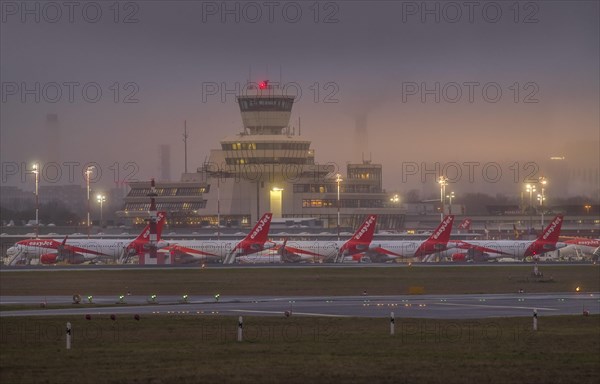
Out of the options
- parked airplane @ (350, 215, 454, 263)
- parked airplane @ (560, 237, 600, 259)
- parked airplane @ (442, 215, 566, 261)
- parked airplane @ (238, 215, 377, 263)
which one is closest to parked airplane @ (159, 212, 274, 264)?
parked airplane @ (238, 215, 377, 263)

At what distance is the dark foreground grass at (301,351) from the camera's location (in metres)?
31.7

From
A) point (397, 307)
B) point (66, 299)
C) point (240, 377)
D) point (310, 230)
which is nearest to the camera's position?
point (240, 377)

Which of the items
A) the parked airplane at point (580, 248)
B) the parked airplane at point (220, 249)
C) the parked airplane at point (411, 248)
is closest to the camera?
the parked airplane at point (220, 249)

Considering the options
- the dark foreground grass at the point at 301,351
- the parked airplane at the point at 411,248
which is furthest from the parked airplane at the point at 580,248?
the dark foreground grass at the point at 301,351

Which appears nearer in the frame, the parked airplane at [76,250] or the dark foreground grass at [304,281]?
the dark foreground grass at [304,281]

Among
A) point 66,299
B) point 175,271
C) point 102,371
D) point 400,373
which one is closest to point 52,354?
point 102,371

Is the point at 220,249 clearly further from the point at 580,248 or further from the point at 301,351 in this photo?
the point at 301,351

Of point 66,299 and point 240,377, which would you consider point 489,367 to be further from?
point 66,299

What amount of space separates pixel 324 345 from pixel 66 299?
3533 centimetres

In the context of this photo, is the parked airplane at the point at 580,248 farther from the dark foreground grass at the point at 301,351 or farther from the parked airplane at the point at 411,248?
the dark foreground grass at the point at 301,351

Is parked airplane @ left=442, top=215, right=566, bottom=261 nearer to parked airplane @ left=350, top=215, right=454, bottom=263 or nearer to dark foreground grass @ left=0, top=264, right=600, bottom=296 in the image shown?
parked airplane @ left=350, top=215, right=454, bottom=263

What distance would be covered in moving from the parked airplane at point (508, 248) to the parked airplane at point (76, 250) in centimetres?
3853

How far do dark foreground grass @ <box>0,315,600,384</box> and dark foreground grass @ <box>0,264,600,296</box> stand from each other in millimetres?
29157

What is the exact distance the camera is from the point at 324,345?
3950cm
